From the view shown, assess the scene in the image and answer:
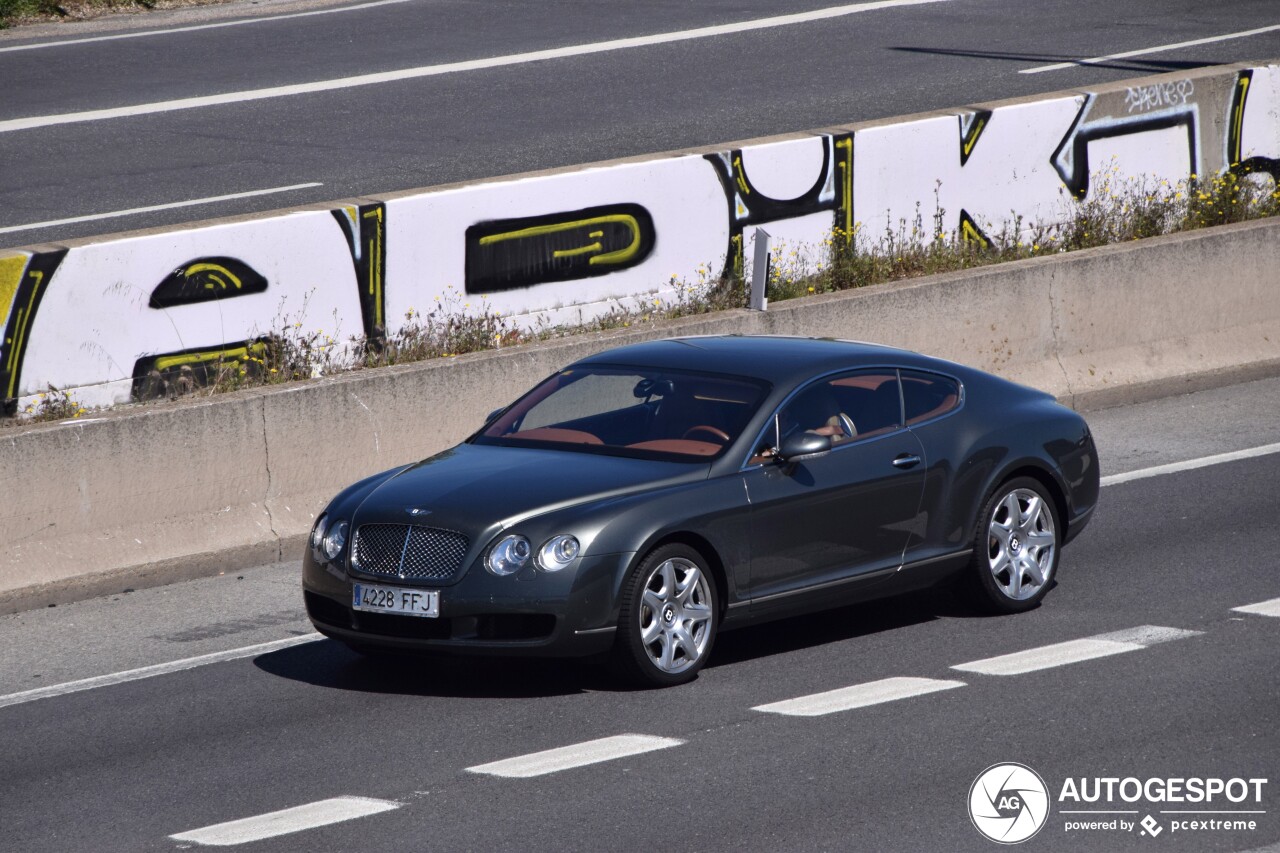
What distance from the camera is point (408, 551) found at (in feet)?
27.2

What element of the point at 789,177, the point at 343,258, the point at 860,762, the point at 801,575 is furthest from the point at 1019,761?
the point at 789,177

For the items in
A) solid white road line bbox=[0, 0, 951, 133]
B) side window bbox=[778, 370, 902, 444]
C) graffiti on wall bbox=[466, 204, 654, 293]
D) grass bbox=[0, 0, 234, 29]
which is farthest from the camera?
grass bbox=[0, 0, 234, 29]

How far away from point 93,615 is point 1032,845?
6001 millimetres

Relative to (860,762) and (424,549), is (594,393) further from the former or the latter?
(860,762)

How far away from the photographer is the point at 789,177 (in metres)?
15.0

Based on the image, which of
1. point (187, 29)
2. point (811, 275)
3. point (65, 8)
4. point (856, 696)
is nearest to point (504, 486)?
point (856, 696)

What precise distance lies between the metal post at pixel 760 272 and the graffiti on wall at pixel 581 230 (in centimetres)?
17

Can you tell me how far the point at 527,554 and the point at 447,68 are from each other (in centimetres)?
1757

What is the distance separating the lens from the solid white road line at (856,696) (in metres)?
8.04

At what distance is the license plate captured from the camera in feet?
26.8

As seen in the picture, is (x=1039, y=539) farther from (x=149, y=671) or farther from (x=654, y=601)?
(x=149, y=671)

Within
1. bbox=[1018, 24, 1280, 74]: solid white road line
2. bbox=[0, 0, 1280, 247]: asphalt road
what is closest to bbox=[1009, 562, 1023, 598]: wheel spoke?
bbox=[0, 0, 1280, 247]: asphalt road

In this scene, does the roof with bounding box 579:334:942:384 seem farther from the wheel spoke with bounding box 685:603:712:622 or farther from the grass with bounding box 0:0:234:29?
the grass with bounding box 0:0:234:29

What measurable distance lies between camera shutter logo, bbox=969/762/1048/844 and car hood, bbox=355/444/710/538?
83.9 inches
